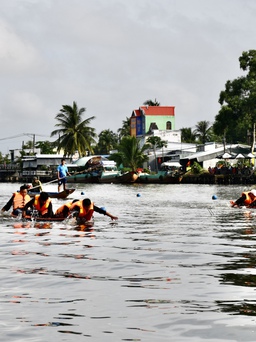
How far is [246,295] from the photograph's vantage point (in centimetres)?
1045

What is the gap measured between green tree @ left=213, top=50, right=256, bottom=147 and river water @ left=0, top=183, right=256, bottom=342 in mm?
71426

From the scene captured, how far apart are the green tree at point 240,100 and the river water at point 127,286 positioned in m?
71.4

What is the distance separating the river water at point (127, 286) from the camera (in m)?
8.48

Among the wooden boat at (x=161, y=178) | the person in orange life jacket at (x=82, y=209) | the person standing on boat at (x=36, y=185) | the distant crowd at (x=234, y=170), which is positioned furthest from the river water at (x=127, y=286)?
the wooden boat at (x=161, y=178)

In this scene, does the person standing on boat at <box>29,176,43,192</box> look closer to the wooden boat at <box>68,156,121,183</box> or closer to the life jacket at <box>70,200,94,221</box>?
the life jacket at <box>70,200,94,221</box>

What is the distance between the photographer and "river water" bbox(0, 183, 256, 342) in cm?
848

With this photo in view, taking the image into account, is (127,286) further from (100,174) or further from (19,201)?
(100,174)

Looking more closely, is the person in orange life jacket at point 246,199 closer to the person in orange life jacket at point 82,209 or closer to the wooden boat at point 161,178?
the person in orange life jacket at point 82,209

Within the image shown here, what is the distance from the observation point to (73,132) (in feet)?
387

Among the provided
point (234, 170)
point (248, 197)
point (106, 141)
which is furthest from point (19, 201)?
point (106, 141)

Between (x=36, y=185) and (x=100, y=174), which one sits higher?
(x=100, y=174)

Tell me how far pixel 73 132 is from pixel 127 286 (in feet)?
352

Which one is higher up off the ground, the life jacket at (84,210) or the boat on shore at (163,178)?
the boat on shore at (163,178)

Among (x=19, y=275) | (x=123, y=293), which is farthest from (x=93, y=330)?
(x=19, y=275)
